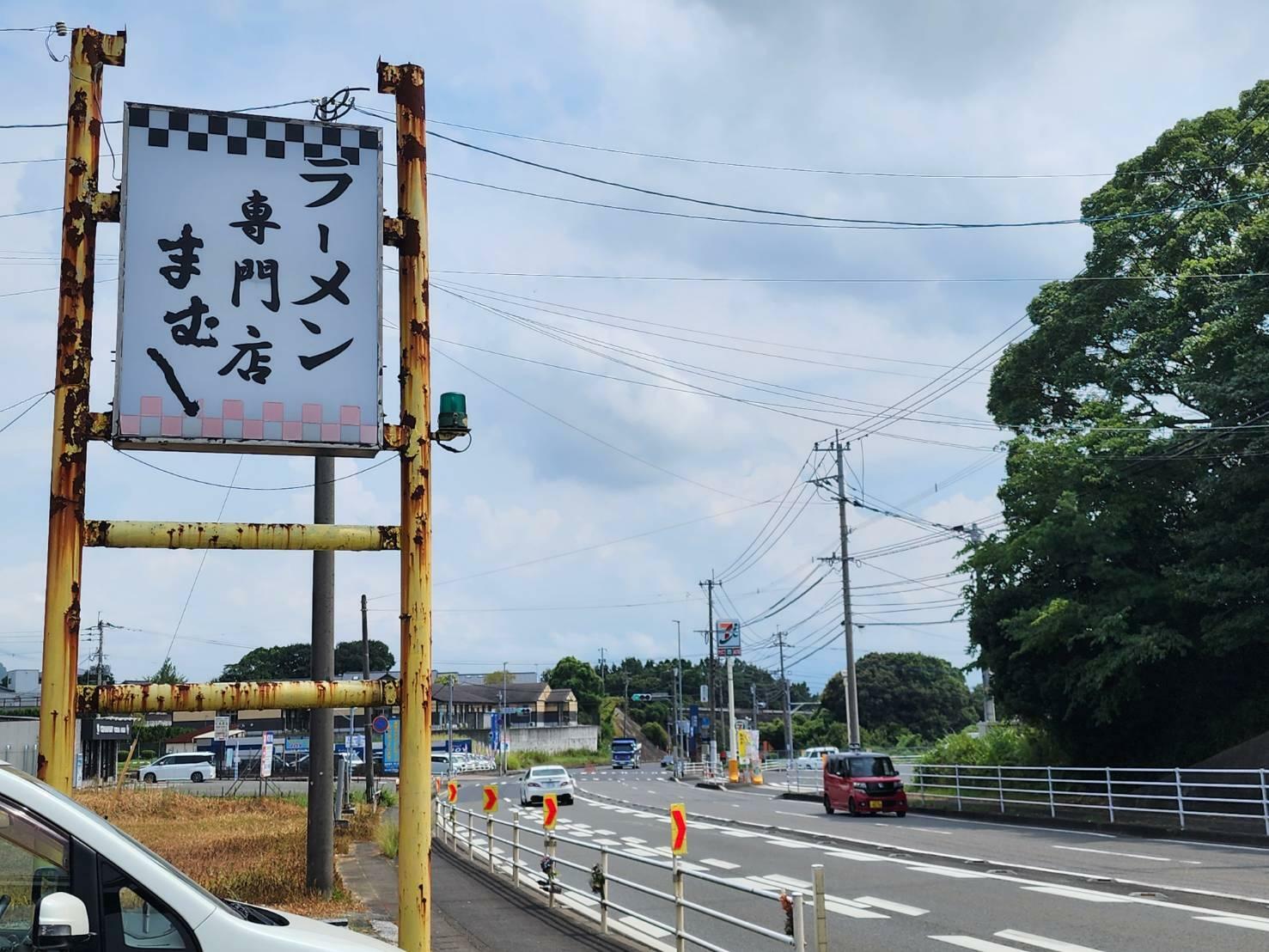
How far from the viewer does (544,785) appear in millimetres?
42094

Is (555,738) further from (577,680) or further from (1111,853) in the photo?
(1111,853)

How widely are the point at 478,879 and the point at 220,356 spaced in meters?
12.3

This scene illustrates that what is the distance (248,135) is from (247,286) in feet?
3.33

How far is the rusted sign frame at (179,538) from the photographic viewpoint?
22.2 feet

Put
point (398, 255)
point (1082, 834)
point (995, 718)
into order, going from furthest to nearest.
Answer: point (995, 718)
point (1082, 834)
point (398, 255)

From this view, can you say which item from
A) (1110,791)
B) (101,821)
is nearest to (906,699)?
(1110,791)

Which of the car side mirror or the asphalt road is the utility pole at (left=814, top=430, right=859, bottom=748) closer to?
the asphalt road

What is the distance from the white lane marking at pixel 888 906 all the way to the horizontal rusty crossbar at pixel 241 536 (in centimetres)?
896

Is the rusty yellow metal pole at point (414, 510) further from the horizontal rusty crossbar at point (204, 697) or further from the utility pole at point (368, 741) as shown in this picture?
the utility pole at point (368, 741)

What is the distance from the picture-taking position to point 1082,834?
22688mm

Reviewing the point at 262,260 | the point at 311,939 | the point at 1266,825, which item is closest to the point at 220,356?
the point at 262,260

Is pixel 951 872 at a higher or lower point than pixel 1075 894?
lower

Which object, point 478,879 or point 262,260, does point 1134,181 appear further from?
point 262,260

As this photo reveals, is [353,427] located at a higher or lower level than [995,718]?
higher
